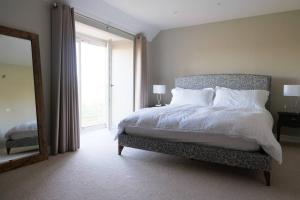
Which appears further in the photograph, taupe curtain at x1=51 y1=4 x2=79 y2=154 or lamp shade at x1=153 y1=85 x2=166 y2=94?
lamp shade at x1=153 y1=85 x2=166 y2=94

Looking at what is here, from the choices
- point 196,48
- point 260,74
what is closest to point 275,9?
point 260,74

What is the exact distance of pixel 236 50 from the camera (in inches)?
197

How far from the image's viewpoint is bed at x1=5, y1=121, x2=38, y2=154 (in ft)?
9.63

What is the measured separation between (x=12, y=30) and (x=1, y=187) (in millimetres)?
1911

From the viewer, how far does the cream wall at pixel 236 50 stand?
14.8ft

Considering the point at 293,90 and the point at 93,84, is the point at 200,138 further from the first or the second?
the point at 93,84

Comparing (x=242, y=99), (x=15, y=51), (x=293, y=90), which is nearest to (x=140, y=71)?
(x=242, y=99)

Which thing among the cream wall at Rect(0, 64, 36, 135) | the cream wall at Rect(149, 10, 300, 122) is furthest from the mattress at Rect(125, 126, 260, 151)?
the cream wall at Rect(149, 10, 300, 122)

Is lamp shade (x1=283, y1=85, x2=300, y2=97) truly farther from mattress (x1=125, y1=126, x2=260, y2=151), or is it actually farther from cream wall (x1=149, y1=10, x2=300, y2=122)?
mattress (x1=125, y1=126, x2=260, y2=151)

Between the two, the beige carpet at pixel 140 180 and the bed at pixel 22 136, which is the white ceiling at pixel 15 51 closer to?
the bed at pixel 22 136

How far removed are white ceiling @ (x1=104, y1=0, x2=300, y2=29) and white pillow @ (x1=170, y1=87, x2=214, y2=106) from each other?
5.22ft

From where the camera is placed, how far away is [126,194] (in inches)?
89.0

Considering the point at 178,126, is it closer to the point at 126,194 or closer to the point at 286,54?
the point at 126,194

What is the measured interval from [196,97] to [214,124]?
2.03 metres
